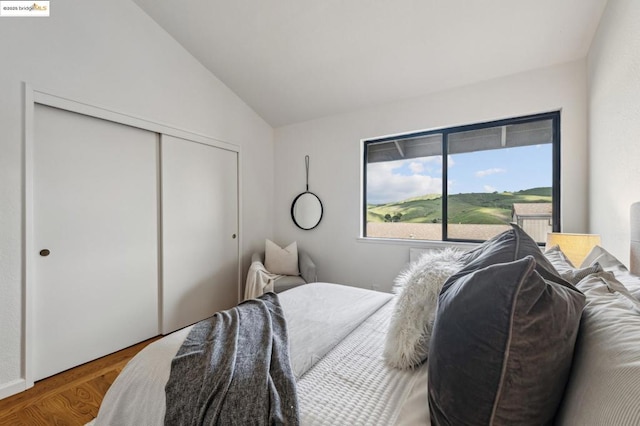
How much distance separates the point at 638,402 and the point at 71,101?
119 inches

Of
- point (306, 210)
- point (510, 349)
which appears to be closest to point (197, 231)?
point (306, 210)

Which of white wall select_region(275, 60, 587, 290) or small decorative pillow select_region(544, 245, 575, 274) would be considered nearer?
small decorative pillow select_region(544, 245, 575, 274)

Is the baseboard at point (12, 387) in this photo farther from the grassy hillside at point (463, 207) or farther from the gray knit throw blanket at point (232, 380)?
the grassy hillside at point (463, 207)

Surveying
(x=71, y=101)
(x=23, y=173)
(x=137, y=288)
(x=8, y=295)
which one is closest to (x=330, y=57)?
(x=71, y=101)

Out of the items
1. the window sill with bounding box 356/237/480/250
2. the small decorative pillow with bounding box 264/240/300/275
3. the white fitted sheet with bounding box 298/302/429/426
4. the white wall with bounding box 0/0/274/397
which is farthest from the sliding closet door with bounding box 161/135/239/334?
the white fitted sheet with bounding box 298/302/429/426

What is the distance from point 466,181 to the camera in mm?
2775

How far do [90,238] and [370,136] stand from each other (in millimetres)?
2817

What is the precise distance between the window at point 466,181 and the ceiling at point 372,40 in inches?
20.5

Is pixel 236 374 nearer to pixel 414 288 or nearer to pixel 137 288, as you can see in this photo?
pixel 414 288

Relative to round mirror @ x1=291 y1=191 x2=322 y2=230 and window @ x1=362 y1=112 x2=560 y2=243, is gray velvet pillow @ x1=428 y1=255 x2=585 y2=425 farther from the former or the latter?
round mirror @ x1=291 y1=191 x2=322 y2=230

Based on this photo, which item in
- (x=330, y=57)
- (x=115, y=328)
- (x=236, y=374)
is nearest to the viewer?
(x=236, y=374)

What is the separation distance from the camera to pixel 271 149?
384 centimetres

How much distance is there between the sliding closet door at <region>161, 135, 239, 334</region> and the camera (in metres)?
2.66

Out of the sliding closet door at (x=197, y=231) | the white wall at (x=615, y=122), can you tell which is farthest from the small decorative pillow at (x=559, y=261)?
the sliding closet door at (x=197, y=231)
